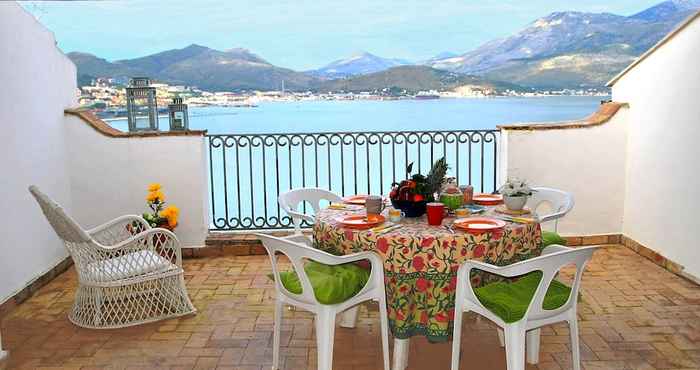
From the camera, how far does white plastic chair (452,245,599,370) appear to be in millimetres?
2174

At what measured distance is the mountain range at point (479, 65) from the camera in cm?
642

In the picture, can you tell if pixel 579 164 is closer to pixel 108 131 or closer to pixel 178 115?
pixel 178 115

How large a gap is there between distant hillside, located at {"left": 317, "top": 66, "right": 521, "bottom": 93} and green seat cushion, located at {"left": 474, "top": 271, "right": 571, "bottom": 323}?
4.37 m

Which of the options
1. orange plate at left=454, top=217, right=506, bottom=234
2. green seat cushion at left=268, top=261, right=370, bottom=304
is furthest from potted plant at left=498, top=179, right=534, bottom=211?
green seat cushion at left=268, top=261, right=370, bottom=304

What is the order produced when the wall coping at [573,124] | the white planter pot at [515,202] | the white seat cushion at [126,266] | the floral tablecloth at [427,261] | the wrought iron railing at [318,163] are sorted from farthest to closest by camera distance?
1. the wrought iron railing at [318,163]
2. the wall coping at [573,124]
3. the white seat cushion at [126,266]
4. the white planter pot at [515,202]
5. the floral tablecloth at [427,261]

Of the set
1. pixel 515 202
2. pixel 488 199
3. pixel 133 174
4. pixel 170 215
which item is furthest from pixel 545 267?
pixel 133 174

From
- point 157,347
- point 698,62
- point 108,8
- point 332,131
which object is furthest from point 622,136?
point 108,8

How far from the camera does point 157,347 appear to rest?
121 inches

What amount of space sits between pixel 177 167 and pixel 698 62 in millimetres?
3891

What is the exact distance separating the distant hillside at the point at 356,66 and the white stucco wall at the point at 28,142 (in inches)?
142

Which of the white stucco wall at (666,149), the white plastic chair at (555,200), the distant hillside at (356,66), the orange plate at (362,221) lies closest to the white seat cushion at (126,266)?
the orange plate at (362,221)

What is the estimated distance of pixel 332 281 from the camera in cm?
247

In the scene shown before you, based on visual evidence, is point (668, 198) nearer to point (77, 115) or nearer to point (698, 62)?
point (698, 62)

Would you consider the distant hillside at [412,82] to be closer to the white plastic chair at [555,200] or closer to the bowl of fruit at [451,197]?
the white plastic chair at [555,200]
